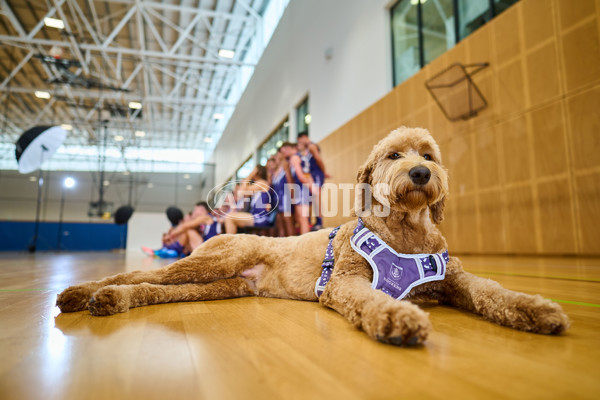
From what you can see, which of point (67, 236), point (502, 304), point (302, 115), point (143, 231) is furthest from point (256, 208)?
point (67, 236)

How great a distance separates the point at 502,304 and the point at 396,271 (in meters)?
0.35

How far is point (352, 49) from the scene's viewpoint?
8188 millimetres

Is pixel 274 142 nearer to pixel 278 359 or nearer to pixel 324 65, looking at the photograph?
pixel 324 65

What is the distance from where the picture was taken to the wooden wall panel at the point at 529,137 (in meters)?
3.84

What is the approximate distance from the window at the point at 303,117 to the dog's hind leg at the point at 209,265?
31.6 feet

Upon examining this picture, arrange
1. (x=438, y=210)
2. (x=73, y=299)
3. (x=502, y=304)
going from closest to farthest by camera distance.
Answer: (x=502, y=304), (x=73, y=299), (x=438, y=210)

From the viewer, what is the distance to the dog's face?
1.37 meters

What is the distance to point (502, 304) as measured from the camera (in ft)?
3.81

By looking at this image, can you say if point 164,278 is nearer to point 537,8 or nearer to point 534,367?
point 534,367

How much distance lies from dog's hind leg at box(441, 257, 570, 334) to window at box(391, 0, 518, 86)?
5.05 meters

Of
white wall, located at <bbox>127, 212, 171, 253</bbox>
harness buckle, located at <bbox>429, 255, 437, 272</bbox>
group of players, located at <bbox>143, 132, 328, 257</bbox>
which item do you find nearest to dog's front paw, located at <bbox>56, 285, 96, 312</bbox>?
harness buckle, located at <bbox>429, 255, 437, 272</bbox>

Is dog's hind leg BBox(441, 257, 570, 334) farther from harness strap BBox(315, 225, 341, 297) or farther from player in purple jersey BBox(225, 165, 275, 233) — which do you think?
player in purple jersey BBox(225, 165, 275, 233)

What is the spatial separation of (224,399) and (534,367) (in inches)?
25.8

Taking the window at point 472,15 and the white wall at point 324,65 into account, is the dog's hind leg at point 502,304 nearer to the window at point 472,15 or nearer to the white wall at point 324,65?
the window at point 472,15
